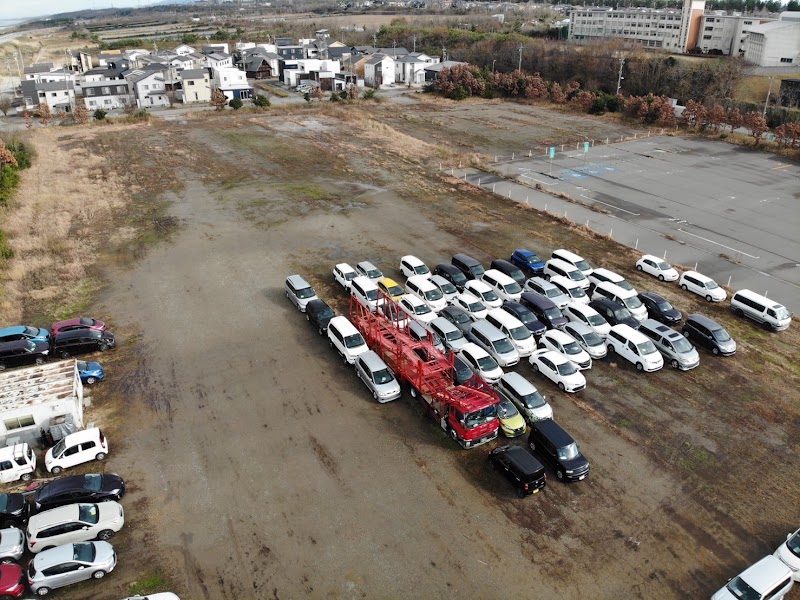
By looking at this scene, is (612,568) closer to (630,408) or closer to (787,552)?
(787,552)

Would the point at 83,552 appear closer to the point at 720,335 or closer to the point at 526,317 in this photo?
the point at 526,317

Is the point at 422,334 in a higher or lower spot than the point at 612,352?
higher

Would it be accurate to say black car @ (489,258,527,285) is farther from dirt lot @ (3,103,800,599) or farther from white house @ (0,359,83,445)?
white house @ (0,359,83,445)

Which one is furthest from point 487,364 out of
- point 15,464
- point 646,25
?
point 646,25

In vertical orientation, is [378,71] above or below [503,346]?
above

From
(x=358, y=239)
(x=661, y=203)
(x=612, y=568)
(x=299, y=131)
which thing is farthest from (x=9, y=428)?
(x=299, y=131)
